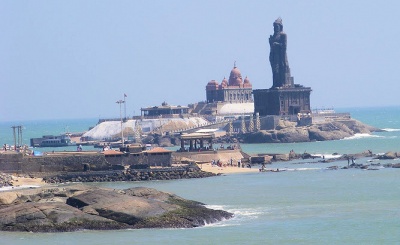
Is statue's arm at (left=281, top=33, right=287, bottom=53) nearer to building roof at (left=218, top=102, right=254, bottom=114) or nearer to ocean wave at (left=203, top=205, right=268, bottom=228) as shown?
building roof at (left=218, top=102, right=254, bottom=114)

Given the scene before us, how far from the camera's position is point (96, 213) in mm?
57094

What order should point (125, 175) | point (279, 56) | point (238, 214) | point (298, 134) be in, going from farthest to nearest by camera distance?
point (279, 56) < point (298, 134) < point (125, 175) < point (238, 214)

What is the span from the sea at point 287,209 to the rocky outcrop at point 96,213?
2.17 ft

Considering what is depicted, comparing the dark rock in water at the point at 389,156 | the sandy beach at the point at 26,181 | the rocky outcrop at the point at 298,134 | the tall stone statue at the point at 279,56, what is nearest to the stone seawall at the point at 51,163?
the sandy beach at the point at 26,181

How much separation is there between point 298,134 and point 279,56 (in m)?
13.8

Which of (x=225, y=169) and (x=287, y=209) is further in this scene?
(x=225, y=169)

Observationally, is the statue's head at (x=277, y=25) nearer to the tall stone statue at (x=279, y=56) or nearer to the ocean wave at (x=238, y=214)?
the tall stone statue at (x=279, y=56)

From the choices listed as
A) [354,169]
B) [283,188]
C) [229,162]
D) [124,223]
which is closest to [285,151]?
[229,162]

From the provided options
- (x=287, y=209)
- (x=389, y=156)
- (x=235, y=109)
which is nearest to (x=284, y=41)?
(x=235, y=109)

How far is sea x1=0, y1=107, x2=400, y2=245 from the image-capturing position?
177ft

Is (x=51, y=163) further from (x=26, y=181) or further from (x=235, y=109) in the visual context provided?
(x=235, y=109)

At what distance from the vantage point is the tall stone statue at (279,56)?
167375mm

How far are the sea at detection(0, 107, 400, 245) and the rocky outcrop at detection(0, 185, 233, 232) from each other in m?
0.66

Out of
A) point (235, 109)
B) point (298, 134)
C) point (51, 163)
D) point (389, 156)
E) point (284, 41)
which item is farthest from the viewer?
point (235, 109)
